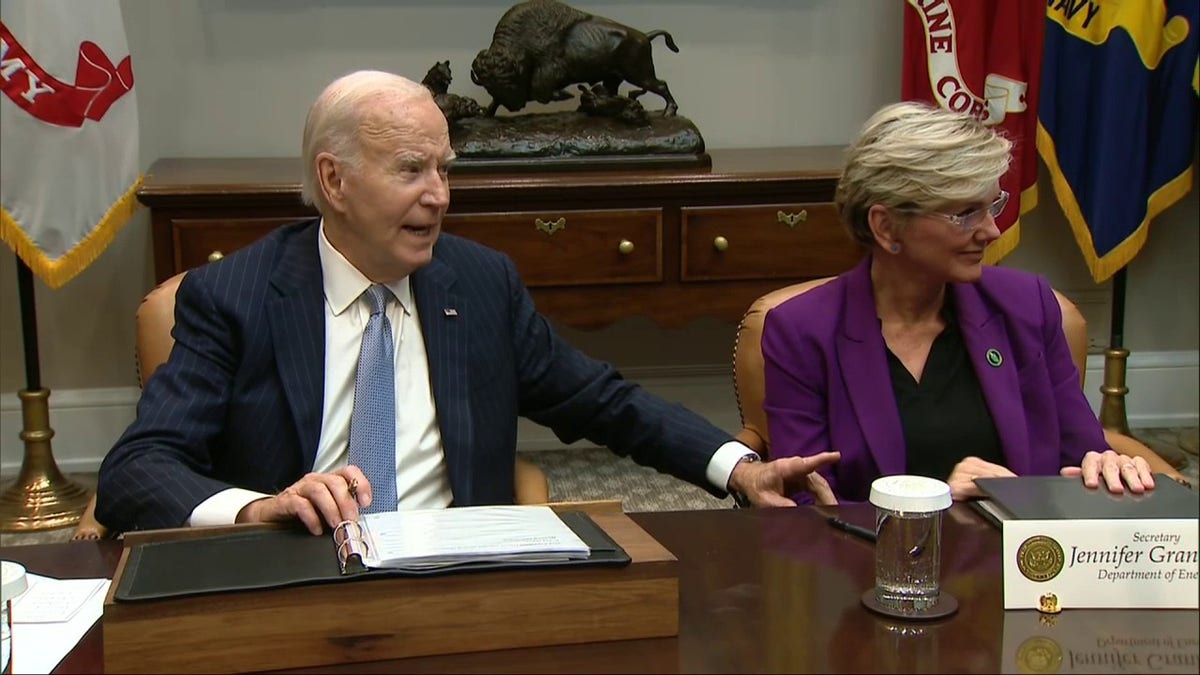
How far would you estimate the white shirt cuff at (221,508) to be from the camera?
63.3 inches

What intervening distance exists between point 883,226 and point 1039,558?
870 millimetres

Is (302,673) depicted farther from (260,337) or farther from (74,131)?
(74,131)

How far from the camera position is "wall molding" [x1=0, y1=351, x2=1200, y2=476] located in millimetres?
4078

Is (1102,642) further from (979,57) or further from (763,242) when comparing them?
(979,57)

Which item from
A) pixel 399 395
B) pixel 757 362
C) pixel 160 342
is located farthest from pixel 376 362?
pixel 757 362

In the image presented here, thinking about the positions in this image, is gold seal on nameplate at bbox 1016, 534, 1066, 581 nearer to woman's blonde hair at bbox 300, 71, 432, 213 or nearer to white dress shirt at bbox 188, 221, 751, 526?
white dress shirt at bbox 188, 221, 751, 526

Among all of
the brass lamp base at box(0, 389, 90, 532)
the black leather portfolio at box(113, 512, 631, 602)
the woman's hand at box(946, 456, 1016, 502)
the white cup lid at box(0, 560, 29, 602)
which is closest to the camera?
the white cup lid at box(0, 560, 29, 602)

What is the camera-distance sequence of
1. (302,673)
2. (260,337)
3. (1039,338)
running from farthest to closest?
(1039,338) → (260,337) → (302,673)

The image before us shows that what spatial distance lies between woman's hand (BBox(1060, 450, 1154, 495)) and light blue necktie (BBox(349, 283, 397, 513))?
916 millimetres

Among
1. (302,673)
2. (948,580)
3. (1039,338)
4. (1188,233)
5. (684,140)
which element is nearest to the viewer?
(302,673)

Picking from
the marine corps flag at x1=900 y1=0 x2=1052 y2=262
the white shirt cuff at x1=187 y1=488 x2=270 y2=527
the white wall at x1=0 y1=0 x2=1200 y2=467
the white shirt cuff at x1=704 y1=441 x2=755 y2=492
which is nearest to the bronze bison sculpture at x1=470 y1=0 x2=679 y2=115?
the white wall at x1=0 y1=0 x2=1200 y2=467

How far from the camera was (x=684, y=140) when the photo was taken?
3598 mm

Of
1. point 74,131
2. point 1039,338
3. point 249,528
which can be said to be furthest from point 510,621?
point 74,131

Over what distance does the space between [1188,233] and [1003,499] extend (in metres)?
3.29
